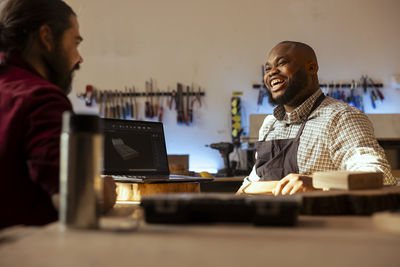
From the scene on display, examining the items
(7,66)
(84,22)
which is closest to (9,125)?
(7,66)

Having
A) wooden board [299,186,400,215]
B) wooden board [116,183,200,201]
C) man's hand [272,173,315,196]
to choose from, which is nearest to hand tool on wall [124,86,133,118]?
wooden board [116,183,200,201]

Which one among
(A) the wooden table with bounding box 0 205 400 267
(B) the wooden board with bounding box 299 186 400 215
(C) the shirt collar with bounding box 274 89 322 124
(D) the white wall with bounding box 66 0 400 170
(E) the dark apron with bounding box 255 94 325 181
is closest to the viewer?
(A) the wooden table with bounding box 0 205 400 267

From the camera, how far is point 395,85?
14.4 ft

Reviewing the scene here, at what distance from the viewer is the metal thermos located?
652 millimetres

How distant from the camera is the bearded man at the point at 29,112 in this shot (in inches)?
38.2

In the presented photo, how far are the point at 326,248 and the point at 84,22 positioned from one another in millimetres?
4654

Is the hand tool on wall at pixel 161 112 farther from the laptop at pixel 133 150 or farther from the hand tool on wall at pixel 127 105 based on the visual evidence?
the laptop at pixel 133 150

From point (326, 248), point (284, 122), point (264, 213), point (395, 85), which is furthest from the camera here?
point (395, 85)

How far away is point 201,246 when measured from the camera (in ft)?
1.79

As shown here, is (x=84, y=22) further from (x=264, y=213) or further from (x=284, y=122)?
(x=264, y=213)

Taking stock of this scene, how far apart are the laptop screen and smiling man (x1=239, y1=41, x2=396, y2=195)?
1.57ft

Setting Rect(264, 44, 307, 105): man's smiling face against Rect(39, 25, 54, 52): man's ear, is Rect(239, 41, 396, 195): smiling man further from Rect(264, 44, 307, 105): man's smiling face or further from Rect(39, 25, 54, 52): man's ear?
Rect(39, 25, 54, 52): man's ear

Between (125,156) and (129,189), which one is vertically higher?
(125,156)

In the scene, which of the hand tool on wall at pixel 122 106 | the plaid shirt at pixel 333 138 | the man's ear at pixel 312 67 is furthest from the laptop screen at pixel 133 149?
the hand tool on wall at pixel 122 106
